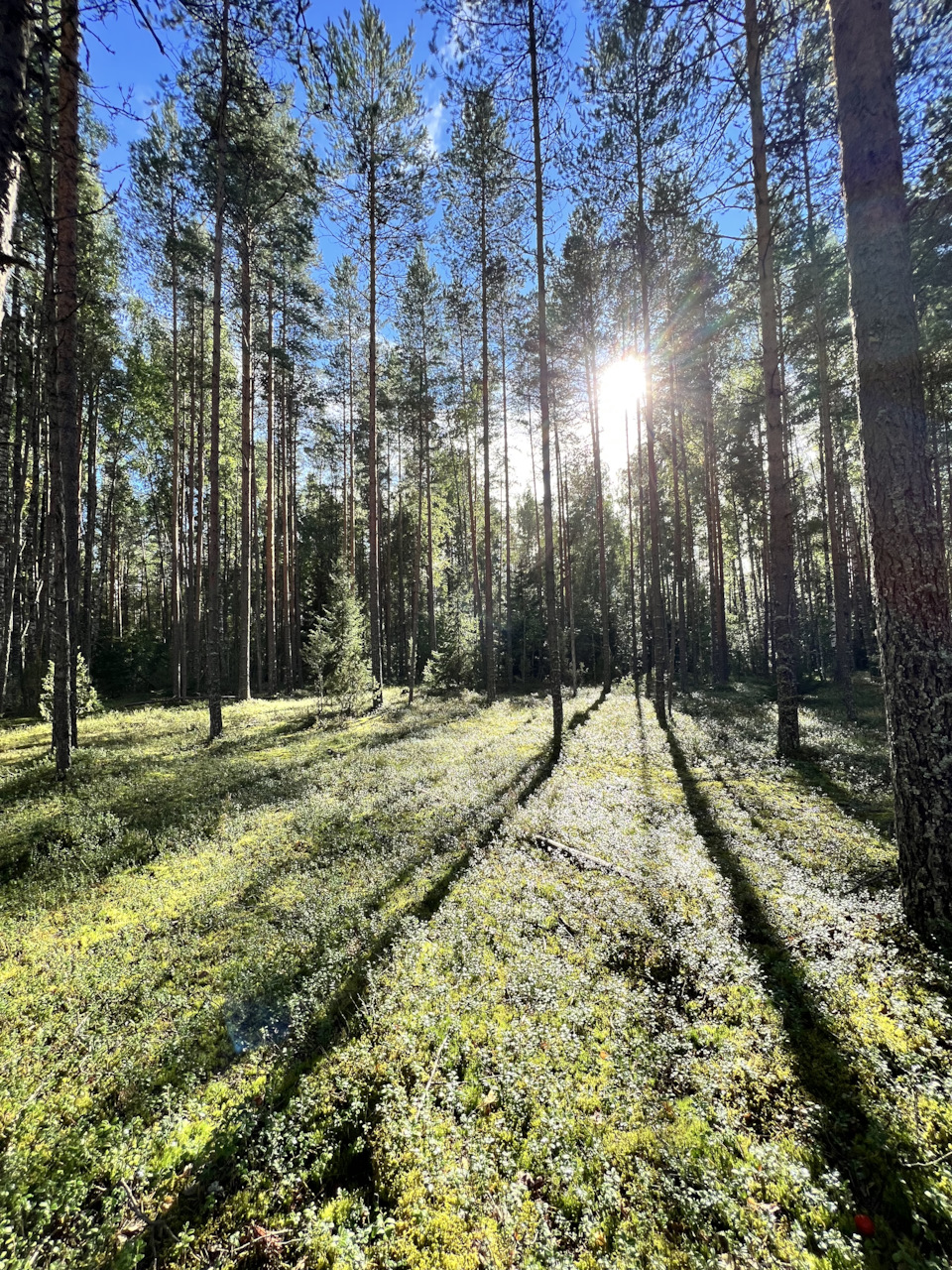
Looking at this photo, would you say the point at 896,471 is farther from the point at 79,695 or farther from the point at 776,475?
the point at 79,695

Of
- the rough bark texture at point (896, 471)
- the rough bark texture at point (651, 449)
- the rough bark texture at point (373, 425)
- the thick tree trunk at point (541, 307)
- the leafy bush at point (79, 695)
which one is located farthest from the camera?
the rough bark texture at point (373, 425)

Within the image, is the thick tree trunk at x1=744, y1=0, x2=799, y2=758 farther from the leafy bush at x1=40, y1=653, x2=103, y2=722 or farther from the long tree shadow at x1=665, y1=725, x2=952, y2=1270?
the leafy bush at x1=40, y1=653, x2=103, y2=722

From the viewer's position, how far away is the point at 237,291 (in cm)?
1552

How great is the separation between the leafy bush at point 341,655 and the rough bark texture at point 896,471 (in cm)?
1384

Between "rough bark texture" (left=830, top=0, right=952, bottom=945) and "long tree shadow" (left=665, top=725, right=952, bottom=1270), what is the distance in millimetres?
1144

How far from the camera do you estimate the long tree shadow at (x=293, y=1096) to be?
2273 mm

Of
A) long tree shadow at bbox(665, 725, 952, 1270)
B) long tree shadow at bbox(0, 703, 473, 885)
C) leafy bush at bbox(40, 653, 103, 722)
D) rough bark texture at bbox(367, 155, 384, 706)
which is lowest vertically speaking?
long tree shadow at bbox(665, 725, 952, 1270)

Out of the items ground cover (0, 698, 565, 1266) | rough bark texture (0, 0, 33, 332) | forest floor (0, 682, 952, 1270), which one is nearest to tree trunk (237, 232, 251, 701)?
ground cover (0, 698, 565, 1266)

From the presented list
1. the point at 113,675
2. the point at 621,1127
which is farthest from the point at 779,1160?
the point at 113,675

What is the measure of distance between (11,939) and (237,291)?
18.1m

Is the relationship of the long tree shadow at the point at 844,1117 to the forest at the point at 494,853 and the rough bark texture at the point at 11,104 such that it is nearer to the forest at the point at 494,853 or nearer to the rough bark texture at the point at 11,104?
the forest at the point at 494,853

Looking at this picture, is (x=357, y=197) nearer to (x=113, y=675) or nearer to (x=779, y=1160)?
(x=779, y=1160)

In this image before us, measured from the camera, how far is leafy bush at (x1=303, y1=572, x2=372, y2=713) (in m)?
15.6

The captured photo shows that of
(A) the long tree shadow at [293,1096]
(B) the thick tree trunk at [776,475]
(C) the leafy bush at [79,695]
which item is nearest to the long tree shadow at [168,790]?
(A) the long tree shadow at [293,1096]
